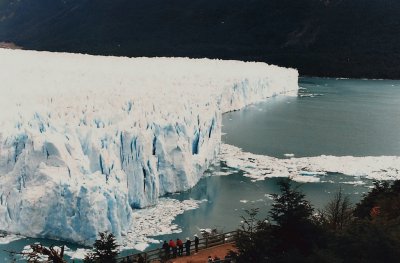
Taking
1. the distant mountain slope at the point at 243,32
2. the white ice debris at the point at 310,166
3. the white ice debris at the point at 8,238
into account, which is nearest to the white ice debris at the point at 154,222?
the white ice debris at the point at 8,238

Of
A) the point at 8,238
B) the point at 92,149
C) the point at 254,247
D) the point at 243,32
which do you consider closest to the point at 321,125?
the point at 92,149

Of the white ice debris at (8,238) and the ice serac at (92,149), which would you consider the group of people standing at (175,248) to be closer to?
the ice serac at (92,149)

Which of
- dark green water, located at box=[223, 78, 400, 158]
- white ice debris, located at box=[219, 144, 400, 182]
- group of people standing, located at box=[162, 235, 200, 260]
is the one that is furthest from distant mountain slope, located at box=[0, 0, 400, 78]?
group of people standing, located at box=[162, 235, 200, 260]

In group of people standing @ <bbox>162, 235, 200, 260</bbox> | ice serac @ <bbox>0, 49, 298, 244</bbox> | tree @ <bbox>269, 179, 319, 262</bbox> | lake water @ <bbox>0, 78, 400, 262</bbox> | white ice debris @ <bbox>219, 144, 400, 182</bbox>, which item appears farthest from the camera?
white ice debris @ <bbox>219, 144, 400, 182</bbox>

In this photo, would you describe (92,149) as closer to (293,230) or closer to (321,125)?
(293,230)

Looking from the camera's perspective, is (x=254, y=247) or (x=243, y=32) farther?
(x=243, y=32)

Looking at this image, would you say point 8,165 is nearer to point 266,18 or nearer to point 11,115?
point 11,115

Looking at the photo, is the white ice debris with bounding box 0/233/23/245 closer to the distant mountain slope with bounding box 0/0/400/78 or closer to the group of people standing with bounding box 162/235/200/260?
the group of people standing with bounding box 162/235/200/260
